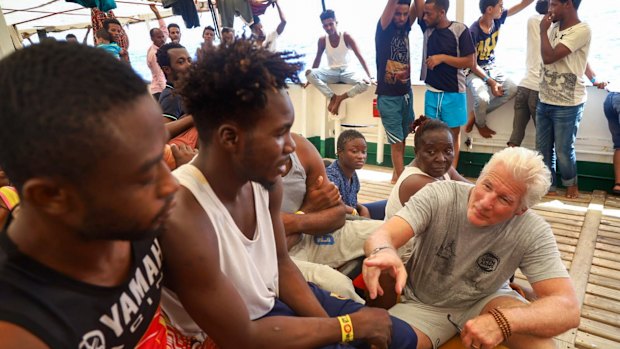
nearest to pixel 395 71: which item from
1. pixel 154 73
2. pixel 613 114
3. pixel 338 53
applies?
pixel 338 53

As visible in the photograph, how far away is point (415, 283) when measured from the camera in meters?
1.79

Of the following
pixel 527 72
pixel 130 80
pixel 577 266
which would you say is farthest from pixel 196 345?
pixel 527 72

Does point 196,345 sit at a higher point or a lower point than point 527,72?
lower

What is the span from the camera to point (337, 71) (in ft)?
17.4

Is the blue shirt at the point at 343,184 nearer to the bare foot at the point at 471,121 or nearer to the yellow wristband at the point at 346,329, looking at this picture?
the yellow wristband at the point at 346,329

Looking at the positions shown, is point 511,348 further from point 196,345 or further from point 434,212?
point 196,345

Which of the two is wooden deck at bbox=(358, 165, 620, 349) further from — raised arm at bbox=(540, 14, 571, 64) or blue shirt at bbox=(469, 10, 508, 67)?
blue shirt at bbox=(469, 10, 508, 67)

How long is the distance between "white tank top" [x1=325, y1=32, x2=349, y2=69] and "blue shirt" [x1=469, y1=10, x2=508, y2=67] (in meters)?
1.59

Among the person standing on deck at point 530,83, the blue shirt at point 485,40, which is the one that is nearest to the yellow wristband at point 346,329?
the person standing on deck at point 530,83

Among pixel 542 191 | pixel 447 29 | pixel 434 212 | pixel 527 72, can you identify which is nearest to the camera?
pixel 542 191

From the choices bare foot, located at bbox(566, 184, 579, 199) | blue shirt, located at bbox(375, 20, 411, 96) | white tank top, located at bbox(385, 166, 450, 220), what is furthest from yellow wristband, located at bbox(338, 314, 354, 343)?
bare foot, located at bbox(566, 184, 579, 199)

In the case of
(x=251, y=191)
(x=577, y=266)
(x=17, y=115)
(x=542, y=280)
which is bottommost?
(x=577, y=266)

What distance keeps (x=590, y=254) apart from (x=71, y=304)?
3.21m

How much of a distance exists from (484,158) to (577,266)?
2.11 meters
